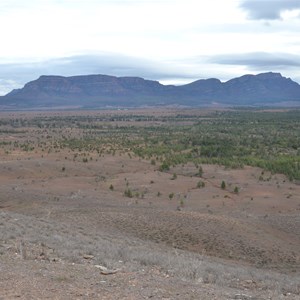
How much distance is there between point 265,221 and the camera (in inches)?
950

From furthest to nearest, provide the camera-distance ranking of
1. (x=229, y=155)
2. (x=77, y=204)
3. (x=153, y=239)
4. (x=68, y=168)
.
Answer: (x=229, y=155), (x=68, y=168), (x=77, y=204), (x=153, y=239)

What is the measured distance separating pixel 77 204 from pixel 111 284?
17.5 meters

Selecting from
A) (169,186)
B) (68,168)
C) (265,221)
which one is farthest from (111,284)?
(68,168)

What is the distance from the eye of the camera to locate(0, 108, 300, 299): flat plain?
10.8m

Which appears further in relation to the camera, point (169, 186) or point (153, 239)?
point (169, 186)

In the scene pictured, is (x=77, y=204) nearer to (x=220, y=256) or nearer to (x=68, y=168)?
(x=220, y=256)

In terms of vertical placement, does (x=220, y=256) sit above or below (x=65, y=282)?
below

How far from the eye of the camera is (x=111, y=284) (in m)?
10.4

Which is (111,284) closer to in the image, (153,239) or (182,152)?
(153,239)

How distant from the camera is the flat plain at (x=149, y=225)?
1084 cm

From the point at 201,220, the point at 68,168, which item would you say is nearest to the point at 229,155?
the point at 68,168

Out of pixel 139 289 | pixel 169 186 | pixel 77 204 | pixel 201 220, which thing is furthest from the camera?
pixel 169 186

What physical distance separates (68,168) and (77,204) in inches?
589

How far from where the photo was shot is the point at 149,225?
21.7 m
